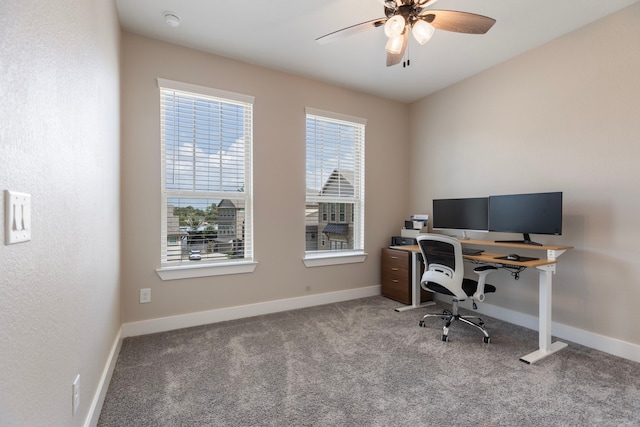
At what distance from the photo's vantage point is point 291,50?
3.07 meters

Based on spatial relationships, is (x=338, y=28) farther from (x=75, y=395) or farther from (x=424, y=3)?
(x=75, y=395)

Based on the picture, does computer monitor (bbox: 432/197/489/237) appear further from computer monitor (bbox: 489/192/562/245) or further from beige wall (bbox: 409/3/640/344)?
beige wall (bbox: 409/3/640/344)

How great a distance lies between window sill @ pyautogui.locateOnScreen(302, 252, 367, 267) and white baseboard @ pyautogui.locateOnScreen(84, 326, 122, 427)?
2.01 metres

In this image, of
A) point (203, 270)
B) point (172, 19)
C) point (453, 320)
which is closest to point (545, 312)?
point (453, 320)

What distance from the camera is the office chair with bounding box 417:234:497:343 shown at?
2.73m

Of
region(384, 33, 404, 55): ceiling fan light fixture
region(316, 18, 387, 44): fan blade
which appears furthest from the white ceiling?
region(384, 33, 404, 55): ceiling fan light fixture

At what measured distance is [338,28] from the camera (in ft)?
8.87

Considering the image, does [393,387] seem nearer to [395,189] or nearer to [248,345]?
[248,345]

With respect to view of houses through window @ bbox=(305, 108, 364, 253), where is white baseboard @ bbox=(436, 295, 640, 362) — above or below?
below

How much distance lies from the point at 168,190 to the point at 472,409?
10.1 ft

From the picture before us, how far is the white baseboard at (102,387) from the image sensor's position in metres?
1.58

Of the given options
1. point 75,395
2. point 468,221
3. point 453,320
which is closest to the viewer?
point 75,395

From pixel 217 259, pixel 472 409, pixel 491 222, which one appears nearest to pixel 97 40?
pixel 217 259

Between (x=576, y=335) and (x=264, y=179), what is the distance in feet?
11.3
